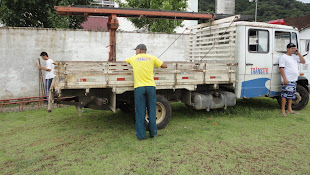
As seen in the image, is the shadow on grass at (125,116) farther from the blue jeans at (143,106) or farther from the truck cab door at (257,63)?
the blue jeans at (143,106)

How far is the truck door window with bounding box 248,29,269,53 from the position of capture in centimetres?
641

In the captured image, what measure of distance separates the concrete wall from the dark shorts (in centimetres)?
551

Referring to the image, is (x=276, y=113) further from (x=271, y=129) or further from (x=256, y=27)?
(x=256, y=27)

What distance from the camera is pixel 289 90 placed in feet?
21.4

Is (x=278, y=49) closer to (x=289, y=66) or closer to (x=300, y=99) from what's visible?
(x=289, y=66)

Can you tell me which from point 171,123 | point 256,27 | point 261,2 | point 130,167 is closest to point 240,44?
point 256,27

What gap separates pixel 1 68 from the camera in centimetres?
828

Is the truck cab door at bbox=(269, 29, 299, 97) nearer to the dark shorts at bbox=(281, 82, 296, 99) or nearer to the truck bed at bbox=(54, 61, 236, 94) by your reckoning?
the dark shorts at bbox=(281, 82, 296, 99)

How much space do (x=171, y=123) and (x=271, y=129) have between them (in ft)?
7.15

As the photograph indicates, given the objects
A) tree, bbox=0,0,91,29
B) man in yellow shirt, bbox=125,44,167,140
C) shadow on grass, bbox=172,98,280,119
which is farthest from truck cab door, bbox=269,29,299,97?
tree, bbox=0,0,91,29

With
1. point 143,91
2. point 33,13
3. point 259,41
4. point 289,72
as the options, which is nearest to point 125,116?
point 143,91

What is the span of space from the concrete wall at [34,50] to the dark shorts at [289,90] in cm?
551

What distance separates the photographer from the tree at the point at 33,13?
10.5 m

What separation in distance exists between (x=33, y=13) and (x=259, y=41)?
9.62 metres
